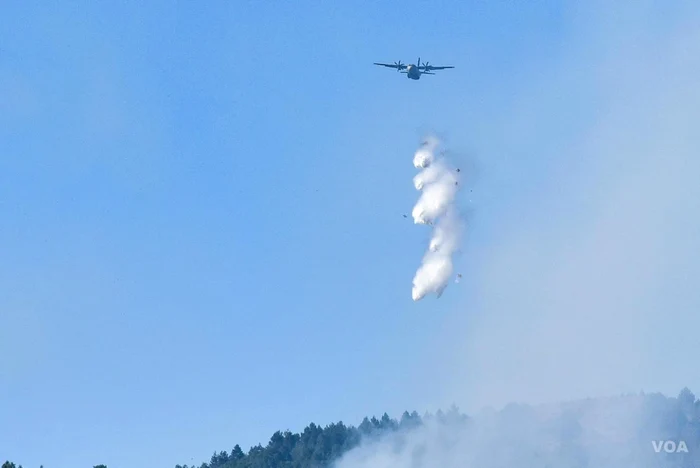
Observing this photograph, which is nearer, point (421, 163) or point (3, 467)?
point (421, 163)

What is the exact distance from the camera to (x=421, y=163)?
17762 cm

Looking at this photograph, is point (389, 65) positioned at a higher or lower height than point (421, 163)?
higher

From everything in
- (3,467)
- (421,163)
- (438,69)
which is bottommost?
(3,467)

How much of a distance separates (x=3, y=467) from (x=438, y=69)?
9741cm

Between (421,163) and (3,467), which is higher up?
(421,163)

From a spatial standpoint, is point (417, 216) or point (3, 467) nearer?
point (417, 216)

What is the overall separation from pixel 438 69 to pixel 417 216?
3037cm

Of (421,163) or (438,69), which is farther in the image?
(438,69)

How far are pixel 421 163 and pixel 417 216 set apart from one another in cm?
923

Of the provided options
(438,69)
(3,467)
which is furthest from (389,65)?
(3,467)

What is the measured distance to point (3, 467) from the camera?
654ft

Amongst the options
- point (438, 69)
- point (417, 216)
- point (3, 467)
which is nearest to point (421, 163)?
point (417, 216)

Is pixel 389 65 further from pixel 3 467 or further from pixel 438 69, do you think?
pixel 3 467

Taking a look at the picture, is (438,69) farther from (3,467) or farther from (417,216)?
(3,467)
